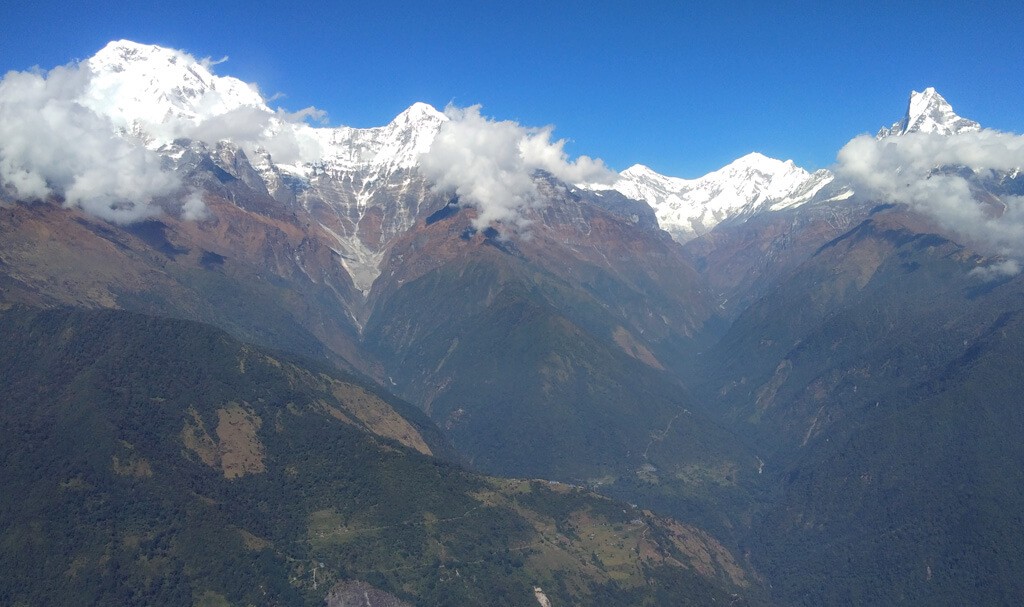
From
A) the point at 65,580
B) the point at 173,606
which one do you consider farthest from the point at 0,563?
the point at 173,606

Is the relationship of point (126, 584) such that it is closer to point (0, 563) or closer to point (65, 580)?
point (65, 580)

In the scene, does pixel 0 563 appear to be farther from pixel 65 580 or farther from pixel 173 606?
pixel 173 606

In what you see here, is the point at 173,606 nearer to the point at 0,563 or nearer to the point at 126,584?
the point at 126,584

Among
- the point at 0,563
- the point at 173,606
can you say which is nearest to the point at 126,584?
the point at 173,606
